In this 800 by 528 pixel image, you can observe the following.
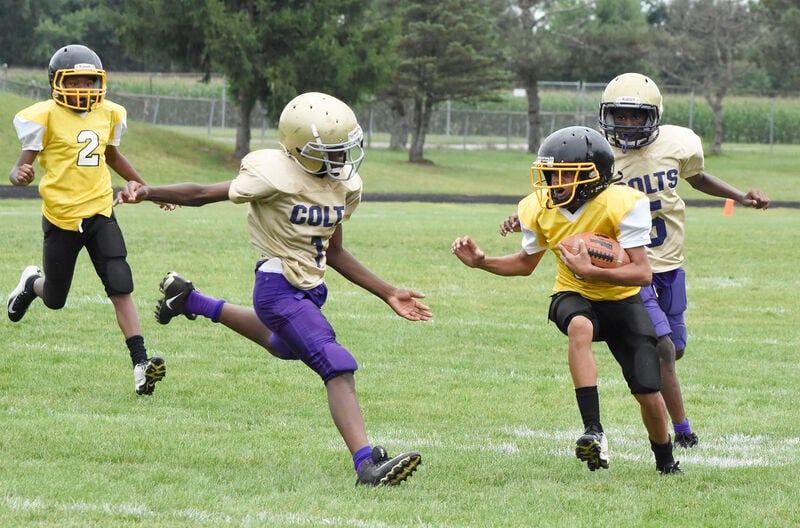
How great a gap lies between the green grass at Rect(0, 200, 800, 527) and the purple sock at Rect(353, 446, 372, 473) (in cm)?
13

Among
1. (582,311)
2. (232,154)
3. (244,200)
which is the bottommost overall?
(232,154)

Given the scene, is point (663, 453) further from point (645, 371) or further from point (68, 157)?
point (68, 157)

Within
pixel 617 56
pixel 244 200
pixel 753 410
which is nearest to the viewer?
pixel 244 200

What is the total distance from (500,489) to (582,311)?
2.95 feet

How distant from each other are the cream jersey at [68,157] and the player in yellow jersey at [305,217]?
1.61 m

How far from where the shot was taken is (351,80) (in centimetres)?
3219

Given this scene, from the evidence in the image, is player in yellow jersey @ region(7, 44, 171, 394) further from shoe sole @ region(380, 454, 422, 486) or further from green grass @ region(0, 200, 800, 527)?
shoe sole @ region(380, 454, 422, 486)

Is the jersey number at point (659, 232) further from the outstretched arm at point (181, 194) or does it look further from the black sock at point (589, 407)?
the outstretched arm at point (181, 194)

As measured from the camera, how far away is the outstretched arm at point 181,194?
17.3 feet

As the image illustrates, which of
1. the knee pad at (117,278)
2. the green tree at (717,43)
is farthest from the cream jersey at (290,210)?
the green tree at (717,43)

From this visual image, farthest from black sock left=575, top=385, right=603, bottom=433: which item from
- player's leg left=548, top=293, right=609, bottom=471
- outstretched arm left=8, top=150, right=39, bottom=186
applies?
outstretched arm left=8, top=150, right=39, bottom=186

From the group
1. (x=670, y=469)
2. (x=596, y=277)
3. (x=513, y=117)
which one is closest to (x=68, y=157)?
(x=596, y=277)

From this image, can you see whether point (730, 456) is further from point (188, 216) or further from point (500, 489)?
point (188, 216)

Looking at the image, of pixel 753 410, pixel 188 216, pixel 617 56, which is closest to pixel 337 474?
pixel 753 410
